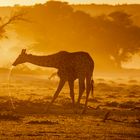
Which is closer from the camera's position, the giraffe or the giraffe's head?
the giraffe

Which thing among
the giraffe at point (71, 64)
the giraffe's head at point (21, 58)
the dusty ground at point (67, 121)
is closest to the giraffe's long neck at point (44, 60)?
the giraffe at point (71, 64)

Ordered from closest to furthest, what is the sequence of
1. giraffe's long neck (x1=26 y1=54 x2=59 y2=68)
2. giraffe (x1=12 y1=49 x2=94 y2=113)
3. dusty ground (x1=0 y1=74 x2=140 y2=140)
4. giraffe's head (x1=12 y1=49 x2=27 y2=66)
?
dusty ground (x1=0 y1=74 x2=140 y2=140)
giraffe (x1=12 y1=49 x2=94 y2=113)
giraffe's head (x1=12 y1=49 x2=27 y2=66)
giraffe's long neck (x1=26 y1=54 x2=59 y2=68)

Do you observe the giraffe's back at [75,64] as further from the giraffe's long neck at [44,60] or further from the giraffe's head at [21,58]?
the giraffe's head at [21,58]

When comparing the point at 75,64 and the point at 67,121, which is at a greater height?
the point at 75,64

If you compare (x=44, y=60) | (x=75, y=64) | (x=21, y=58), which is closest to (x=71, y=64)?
(x=75, y=64)

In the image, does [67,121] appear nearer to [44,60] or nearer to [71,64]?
[71,64]

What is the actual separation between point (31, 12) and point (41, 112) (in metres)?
54.0

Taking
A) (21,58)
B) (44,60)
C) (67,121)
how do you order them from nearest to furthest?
(67,121) < (21,58) < (44,60)

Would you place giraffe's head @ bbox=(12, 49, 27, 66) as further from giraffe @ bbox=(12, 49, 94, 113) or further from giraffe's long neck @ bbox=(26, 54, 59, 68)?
giraffe's long neck @ bbox=(26, 54, 59, 68)

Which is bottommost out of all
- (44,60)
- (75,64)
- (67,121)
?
(67,121)

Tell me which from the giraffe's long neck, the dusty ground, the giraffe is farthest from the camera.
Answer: the giraffe's long neck

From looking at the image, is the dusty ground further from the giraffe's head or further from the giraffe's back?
the giraffe's head

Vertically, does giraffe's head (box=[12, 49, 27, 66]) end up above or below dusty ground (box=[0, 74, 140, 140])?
above

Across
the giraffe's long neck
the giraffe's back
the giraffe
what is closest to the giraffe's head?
the giraffe
